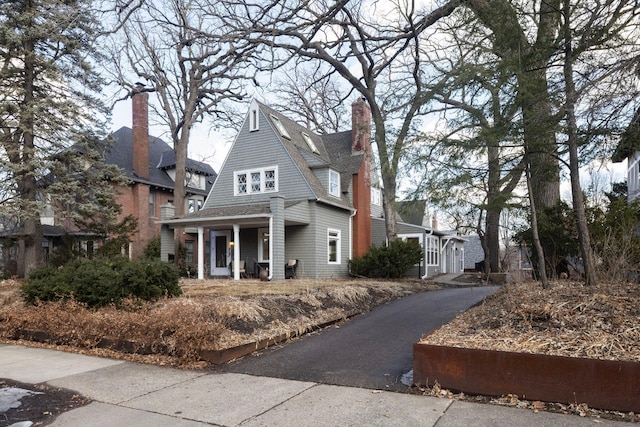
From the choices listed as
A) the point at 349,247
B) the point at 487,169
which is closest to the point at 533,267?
the point at 487,169

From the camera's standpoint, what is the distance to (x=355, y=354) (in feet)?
21.1

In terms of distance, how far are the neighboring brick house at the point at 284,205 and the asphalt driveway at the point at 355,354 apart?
8914mm

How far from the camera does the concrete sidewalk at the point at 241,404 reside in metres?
3.99

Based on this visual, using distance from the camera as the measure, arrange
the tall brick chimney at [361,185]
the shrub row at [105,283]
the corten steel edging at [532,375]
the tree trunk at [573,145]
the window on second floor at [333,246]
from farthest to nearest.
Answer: the tall brick chimney at [361,185] → the window on second floor at [333,246] → the shrub row at [105,283] → the tree trunk at [573,145] → the corten steel edging at [532,375]

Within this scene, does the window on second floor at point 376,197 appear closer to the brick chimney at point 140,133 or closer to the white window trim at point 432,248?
the white window trim at point 432,248

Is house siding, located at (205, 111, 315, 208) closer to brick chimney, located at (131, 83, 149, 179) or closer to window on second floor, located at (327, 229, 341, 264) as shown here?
window on second floor, located at (327, 229, 341, 264)

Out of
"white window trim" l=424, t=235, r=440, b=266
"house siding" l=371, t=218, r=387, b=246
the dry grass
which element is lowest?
the dry grass

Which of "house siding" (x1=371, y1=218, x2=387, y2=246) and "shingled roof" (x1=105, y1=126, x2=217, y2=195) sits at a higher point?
"shingled roof" (x1=105, y1=126, x2=217, y2=195)

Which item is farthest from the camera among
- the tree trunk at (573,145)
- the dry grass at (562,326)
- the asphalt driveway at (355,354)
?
the tree trunk at (573,145)

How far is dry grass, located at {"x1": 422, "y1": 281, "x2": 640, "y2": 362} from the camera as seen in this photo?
4414 millimetres

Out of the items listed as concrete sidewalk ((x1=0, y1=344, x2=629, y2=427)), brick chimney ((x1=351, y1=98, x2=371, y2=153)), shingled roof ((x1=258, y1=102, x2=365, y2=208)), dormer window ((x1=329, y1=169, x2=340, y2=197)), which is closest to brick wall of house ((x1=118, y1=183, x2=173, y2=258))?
shingled roof ((x1=258, y1=102, x2=365, y2=208))

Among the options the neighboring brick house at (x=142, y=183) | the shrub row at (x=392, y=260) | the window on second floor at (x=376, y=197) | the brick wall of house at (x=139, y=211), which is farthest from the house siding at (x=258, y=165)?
the window on second floor at (x=376, y=197)

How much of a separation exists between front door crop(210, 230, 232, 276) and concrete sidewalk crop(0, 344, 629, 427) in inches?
592

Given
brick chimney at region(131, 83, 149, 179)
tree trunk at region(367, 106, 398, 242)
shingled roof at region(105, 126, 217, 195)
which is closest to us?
tree trunk at region(367, 106, 398, 242)
